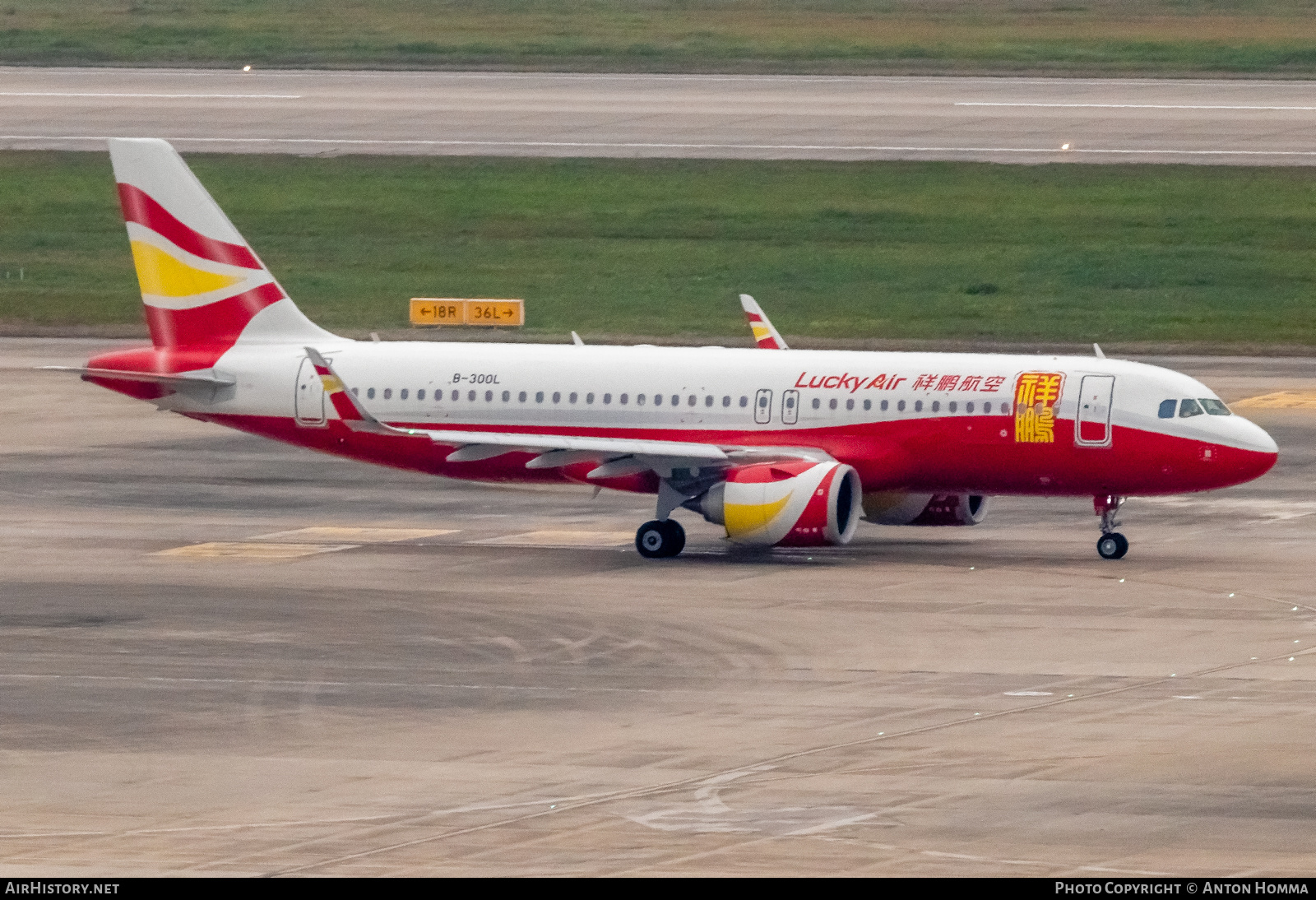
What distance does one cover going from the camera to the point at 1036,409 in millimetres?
44094

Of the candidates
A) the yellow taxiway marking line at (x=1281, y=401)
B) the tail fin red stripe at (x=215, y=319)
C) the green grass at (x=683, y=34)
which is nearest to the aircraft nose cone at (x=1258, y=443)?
the yellow taxiway marking line at (x=1281, y=401)

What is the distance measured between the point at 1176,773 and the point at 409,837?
8593mm

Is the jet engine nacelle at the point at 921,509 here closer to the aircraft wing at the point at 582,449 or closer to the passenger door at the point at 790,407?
the aircraft wing at the point at 582,449

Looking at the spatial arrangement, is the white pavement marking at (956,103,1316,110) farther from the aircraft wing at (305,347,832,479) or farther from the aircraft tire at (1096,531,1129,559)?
the aircraft wing at (305,347,832,479)

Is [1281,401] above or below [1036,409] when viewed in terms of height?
below

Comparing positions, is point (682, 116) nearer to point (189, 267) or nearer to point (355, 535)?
point (189, 267)

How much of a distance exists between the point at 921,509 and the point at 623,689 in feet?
45.4

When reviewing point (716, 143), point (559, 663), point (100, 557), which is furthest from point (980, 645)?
point (716, 143)

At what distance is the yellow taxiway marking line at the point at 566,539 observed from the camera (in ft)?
153

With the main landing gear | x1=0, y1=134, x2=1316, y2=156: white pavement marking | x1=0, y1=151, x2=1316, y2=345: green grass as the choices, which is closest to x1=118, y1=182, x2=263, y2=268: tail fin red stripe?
the main landing gear

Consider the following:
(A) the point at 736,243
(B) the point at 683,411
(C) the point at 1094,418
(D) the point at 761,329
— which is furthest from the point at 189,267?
(A) the point at 736,243

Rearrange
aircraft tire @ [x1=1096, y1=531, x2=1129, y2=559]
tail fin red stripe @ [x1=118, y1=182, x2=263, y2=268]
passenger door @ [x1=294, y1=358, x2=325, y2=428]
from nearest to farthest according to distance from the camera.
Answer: aircraft tire @ [x1=1096, y1=531, x2=1129, y2=559] → passenger door @ [x1=294, y1=358, x2=325, y2=428] → tail fin red stripe @ [x1=118, y1=182, x2=263, y2=268]

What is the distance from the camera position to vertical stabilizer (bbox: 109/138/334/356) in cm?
4878

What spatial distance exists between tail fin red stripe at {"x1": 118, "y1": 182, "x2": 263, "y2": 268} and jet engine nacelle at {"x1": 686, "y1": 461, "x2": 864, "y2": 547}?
443 inches
